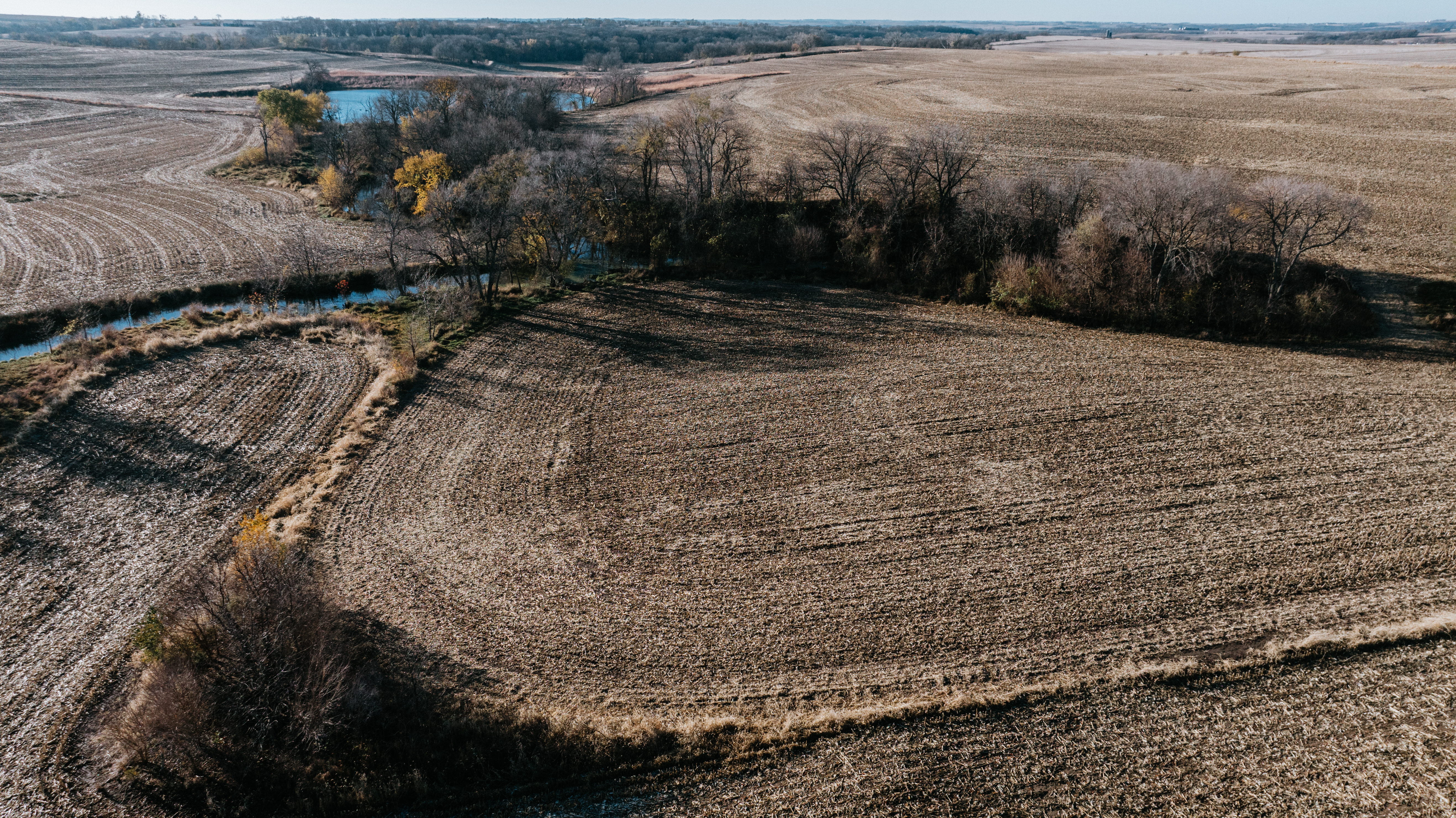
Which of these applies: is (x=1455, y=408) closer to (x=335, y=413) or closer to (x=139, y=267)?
(x=335, y=413)

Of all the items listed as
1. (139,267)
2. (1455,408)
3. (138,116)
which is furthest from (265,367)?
(138,116)

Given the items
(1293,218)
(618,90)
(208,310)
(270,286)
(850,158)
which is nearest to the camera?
(1293,218)

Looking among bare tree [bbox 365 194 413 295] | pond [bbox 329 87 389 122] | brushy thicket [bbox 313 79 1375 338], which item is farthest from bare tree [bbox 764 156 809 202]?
pond [bbox 329 87 389 122]

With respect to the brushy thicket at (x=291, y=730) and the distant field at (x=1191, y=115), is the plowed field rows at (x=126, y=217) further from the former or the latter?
the distant field at (x=1191, y=115)

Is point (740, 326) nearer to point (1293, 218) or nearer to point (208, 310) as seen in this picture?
point (1293, 218)

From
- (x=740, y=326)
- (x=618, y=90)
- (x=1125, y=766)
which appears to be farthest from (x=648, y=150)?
(x=618, y=90)

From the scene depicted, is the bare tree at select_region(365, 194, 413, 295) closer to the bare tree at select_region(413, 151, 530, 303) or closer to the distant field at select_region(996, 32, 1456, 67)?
the bare tree at select_region(413, 151, 530, 303)
